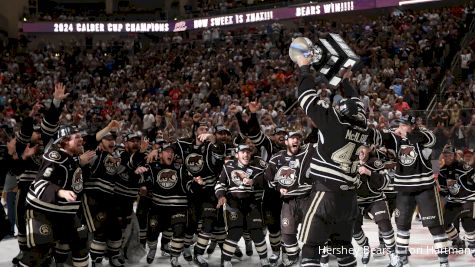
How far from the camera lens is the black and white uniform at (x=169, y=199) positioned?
1025 cm

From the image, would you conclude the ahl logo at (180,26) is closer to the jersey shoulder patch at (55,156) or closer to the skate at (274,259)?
→ the skate at (274,259)

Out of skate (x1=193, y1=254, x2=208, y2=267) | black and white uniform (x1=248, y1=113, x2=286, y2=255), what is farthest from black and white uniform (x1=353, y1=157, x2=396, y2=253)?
skate (x1=193, y1=254, x2=208, y2=267)

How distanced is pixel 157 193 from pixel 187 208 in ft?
1.70

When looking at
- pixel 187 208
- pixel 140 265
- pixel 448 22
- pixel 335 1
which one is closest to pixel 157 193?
pixel 187 208

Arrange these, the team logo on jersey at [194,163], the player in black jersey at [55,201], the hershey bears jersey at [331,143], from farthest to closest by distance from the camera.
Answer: the team logo on jersey at [194,163], the player in black jersey at [55,201], the hershey bears jersey at [331,143]

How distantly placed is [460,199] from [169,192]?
4.59 meters

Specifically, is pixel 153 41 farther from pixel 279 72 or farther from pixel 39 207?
pixel 39 207

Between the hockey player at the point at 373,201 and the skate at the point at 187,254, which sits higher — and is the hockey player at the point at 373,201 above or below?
above

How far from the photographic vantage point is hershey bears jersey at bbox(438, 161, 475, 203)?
10844mm

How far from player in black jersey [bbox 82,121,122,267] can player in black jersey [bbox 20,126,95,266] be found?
1.49 meters

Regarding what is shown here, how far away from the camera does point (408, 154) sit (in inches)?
371

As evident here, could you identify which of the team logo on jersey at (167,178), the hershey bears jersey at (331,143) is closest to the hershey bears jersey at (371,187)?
the team logo on jersey at (167,178)

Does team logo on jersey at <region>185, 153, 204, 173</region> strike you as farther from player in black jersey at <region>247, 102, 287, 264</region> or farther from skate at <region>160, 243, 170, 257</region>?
skate at <region>160, 243, 170, 257</region>

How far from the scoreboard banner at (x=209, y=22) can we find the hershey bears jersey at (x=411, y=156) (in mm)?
19444
